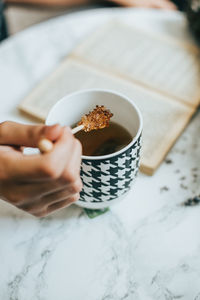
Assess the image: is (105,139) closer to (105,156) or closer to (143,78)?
(105,156)

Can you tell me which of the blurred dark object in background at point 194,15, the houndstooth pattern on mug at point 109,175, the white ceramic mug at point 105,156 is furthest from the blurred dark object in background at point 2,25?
the houndstooth pattern on mug at point 109,175

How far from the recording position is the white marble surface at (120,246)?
1.63 feet

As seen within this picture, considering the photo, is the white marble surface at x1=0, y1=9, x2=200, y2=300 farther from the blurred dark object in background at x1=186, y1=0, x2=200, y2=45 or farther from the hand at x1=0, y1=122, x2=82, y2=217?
the blurred dark object in background at x1=186, y1=0, x2=200, y2=45

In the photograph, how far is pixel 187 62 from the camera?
2.65 ft

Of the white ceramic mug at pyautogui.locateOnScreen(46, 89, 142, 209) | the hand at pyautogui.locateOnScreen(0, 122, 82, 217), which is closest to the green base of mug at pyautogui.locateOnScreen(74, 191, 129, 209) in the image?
the white ceramic mug at pyautogui.locateOnScreen(46, 89, 142, 209)

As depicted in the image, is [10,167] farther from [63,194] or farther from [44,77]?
[44,77]

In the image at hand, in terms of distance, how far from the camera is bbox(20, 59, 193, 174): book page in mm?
641

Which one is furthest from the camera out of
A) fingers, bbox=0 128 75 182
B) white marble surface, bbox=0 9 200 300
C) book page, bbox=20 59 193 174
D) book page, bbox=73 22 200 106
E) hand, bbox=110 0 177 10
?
hand, bbox=110 0 177 10

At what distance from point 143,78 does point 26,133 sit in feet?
1.46

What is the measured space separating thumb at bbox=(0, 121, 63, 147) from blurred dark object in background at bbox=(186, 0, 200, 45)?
0.62m

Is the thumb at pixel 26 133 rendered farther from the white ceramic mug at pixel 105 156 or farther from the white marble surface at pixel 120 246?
the white marble surface at pixel 120 246

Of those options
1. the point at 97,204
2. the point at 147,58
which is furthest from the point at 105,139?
the point at 147,58

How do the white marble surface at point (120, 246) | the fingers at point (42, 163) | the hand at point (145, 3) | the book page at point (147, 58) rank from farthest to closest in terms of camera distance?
the hand at point (145, 3) < the book page at point (147, 58) < the white marble surface at point (120, 246) < the fingers at point (42, 163)

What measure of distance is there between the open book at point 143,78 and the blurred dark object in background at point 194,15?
1.8 inches
